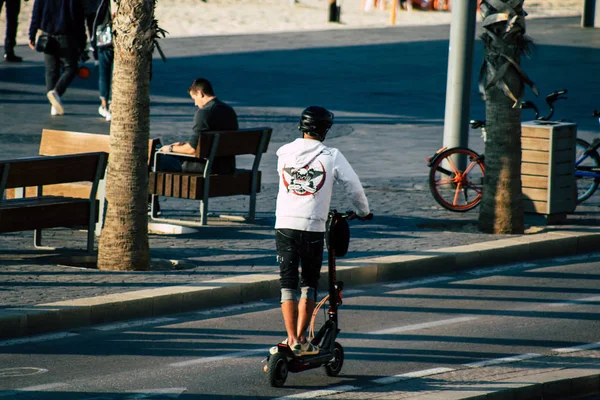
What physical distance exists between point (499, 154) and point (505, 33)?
117 cm

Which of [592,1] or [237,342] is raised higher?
[592,1]

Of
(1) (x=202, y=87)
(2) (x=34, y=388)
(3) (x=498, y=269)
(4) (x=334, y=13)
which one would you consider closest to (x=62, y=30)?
(1) (x=202, y=87)

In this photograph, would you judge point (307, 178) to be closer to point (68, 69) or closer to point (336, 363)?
point (336, 363)

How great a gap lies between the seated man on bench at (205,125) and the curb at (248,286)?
2565mm

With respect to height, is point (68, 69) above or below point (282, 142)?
above

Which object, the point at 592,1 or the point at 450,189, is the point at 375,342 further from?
the point at 592,1

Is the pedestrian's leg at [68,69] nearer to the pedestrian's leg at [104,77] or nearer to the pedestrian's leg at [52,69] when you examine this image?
the pedestrian's leg at [52,69]

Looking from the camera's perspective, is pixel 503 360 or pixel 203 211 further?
pixel 203 211

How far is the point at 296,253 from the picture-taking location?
7.57 metres

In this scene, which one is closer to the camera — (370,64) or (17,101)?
(17,101)

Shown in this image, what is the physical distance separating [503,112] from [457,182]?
1.52 m

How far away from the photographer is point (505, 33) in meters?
12.4

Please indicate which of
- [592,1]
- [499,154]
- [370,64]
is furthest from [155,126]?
[592,1]

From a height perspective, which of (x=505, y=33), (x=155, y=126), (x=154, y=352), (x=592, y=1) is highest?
(x=592, y=1)
